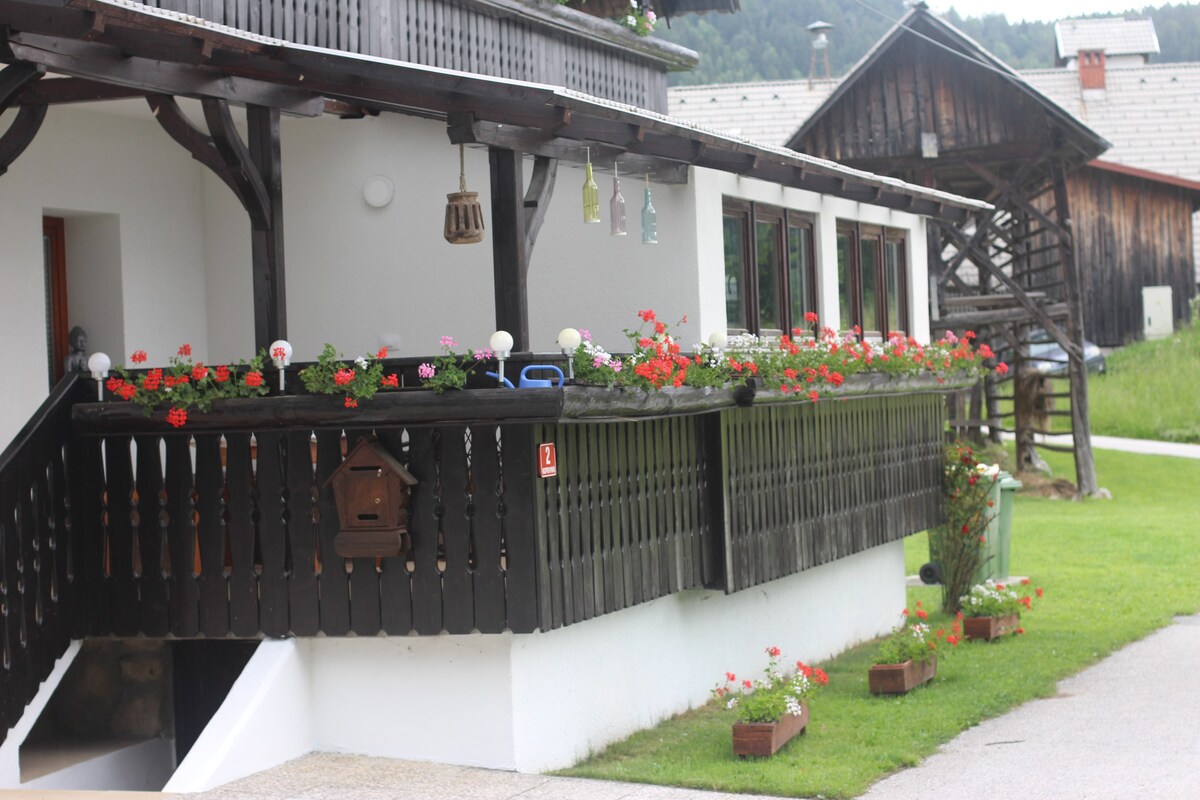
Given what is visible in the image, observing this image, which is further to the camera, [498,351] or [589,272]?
[589,272]

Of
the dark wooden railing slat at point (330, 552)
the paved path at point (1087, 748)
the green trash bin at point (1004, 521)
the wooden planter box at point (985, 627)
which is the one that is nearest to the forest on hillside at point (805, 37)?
the green trash bin at point (1004, 521)

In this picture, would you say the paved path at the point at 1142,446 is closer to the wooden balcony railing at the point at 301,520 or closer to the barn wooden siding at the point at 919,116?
the barn wooden siding at the point at 919,116

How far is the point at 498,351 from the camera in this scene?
29.3 ft

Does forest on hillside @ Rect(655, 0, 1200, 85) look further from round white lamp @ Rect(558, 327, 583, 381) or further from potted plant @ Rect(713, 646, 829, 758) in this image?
round white lamp @ Rect(558, 327, 583, 381)

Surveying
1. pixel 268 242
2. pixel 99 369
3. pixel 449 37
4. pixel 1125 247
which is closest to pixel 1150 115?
pixel 1125 247

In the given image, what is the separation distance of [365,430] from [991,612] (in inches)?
283

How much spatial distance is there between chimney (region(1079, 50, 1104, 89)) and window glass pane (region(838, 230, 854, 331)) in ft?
127

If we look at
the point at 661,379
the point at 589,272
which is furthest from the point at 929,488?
the point at 661,379

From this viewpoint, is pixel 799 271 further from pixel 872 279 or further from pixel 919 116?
pixel 919 116

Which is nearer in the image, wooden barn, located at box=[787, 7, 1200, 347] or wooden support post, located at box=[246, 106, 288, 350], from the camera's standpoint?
wooden support post, located at box=[246, 106, 288, 350]

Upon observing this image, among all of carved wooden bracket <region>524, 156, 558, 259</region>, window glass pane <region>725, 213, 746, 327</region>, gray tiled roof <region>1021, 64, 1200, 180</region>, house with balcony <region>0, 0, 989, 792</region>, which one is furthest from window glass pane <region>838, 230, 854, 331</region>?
gray tiled roof <region>1021, 64, 1200, 180</region>

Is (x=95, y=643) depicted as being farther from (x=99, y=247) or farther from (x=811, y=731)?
(x=811, y=731)

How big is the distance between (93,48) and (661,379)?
3.56 meters

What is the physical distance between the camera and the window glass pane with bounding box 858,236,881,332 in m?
15.1
